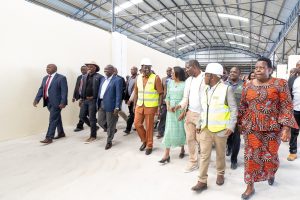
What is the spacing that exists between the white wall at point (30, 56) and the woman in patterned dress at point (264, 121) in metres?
3.89

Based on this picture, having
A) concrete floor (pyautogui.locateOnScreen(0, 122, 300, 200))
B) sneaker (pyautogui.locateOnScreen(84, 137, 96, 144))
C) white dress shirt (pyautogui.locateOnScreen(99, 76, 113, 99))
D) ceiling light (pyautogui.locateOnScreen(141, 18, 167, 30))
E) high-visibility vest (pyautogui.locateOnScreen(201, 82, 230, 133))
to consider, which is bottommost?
concrete floor (pyautogui.locateOnScreen(0, 122, 300, 200))

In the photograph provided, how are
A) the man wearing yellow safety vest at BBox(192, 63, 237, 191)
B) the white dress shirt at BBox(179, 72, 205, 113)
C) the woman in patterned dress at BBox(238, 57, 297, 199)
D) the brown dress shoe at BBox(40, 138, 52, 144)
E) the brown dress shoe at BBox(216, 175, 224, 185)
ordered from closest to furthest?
the woman in patterned dress at BBox(238, 57, 297, 199) < the man wearing yellow safety vest at BBox(192, 63, 237, 191) < the brown dress shoe at BBox(216, 175, 224, 185) < the white dress shirt at BBox(179, 72, 205, 113) < the brown dress shoe at BBox(40, 138, 52, 144)

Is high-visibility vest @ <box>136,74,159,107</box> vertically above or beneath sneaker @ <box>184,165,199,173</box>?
above

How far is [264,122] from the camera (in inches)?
92.7

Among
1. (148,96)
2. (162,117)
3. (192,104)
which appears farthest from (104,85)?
(192,104)

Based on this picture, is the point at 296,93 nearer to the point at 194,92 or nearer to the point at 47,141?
the point at 194,92

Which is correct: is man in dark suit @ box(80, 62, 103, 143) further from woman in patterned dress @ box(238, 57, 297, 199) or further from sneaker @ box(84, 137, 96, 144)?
woman in patterned dress @ box(238, 57, 297, 199)

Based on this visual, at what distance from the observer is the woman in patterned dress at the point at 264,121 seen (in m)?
2.32

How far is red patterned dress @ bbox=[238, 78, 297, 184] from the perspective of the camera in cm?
232

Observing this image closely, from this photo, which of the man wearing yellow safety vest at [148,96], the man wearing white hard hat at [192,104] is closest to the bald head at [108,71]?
the man wearing yellow safety vest at [148,96]

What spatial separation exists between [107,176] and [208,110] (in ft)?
4.63

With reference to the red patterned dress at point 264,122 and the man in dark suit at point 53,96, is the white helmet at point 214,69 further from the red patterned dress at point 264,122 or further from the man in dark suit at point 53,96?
the man in dark suit at point 53,96

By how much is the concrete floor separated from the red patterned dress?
1.18ft

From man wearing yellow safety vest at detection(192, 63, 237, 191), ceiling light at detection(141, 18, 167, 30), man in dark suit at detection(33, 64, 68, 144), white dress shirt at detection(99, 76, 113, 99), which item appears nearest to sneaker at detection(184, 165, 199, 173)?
man wearing yellow safety vest at detection(192, 63, 237, 191)
